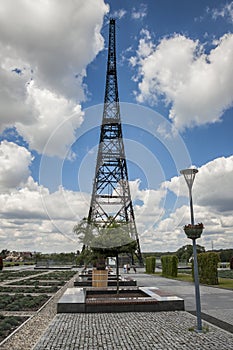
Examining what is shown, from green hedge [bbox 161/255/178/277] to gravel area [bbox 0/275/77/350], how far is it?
1560 cm

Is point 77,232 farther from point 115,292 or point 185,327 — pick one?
point 185,327

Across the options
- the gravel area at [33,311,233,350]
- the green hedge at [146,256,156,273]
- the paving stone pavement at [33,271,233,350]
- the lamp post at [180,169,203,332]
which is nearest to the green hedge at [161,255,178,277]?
the green hedge at [146,256,156,273]

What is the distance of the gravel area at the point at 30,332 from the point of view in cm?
616

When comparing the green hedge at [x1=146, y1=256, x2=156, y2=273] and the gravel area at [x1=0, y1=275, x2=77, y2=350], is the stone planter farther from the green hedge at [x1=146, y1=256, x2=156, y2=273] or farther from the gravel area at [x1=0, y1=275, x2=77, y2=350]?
the green hedge at [x1=146, y1=256, x2=156, y2=273]

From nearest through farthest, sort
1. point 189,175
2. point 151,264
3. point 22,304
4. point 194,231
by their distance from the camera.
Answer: point 194,231, point 189,175, point 22,304, point 151,264

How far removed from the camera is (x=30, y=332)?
23.6 ft

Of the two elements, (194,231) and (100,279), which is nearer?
(194,231)

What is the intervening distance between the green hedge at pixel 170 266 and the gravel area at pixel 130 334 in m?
15.9

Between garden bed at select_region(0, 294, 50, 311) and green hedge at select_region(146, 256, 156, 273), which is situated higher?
green hedge at select_region(146, 256, 156, 273)

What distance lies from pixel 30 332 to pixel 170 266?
18760 millimetres

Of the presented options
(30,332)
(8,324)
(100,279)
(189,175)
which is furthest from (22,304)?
(189,175)

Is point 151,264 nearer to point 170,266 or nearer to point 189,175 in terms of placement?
point 170,266

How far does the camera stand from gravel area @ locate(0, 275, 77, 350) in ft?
20.2

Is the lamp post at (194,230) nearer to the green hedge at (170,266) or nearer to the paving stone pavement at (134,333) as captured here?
the paving stone pavement at (134,333)
